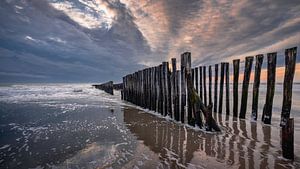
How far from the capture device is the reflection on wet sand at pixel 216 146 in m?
3.66

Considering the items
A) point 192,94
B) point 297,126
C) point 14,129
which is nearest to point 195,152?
point 192,94

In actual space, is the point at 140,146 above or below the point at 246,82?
below

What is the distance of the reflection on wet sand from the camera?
12.0 feet

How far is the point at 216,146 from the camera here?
15.1 ft

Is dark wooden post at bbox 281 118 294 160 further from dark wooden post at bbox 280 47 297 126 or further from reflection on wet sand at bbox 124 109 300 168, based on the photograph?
dark wooden post at bbox 280 47 297 126

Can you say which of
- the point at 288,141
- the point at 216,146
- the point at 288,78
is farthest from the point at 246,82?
the point at 288,141

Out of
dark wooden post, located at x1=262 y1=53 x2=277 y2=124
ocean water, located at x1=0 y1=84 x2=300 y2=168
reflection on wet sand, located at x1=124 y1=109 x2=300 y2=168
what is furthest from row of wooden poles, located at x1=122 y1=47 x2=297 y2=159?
ocean water, located at x1=0 y1=84 x2=300 y2=168

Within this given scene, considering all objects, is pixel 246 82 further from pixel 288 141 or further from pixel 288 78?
pixel 288 141

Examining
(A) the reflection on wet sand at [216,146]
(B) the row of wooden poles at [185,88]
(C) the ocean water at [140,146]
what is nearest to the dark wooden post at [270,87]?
(B) the row of wooden poles at [185,88]

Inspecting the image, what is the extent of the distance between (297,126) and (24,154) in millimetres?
7748

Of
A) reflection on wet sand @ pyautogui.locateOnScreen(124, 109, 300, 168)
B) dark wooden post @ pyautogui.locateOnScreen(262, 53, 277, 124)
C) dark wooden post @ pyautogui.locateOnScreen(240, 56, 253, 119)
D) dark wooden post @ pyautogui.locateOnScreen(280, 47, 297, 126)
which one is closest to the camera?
reflection on wet sand @ pyautogui.locateOnScreen(124, 109, 300, 168)

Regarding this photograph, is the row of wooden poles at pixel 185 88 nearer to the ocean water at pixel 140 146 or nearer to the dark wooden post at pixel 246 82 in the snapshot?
the dark wooden post at pixel 246 82

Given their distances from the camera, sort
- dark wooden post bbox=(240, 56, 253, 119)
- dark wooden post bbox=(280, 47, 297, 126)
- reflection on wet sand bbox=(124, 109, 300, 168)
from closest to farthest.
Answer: reflection on wet sand bbox=(124, 109, 300, 168) < dark wooden post bbox=(280, 47, 297, 126) < dark wooden post bbox=(240, 56, 253, 119)

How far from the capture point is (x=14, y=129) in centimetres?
646
